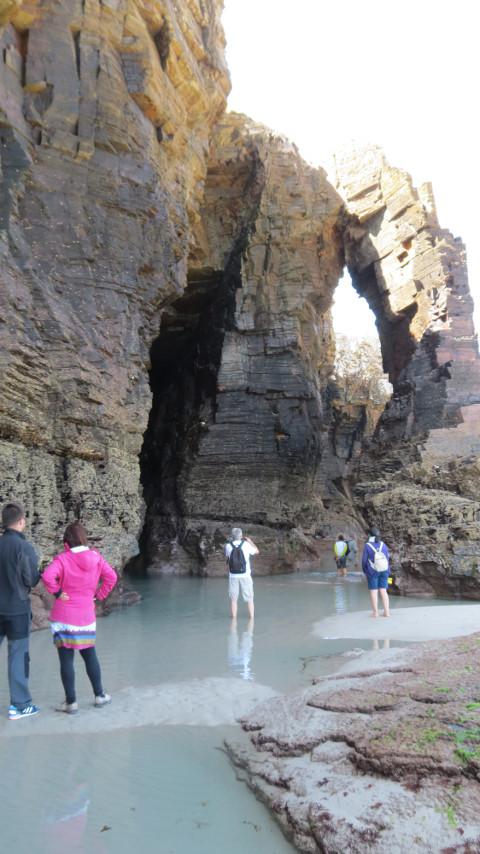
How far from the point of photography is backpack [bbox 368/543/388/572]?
9625 millimetres

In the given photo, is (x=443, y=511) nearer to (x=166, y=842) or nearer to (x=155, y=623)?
(x=155, y=623)

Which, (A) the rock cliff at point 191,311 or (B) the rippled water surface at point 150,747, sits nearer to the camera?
(B) the rippled water surface at point 150,747

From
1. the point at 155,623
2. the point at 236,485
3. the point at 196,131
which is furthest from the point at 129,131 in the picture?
the point at 236,485

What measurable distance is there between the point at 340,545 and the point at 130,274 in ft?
35.8

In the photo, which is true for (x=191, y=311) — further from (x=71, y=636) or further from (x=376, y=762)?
(x=376, y=762)

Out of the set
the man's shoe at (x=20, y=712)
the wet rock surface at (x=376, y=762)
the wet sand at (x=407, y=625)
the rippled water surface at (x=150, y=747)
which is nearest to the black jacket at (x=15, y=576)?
the man's shoe at (x=20, y=712)

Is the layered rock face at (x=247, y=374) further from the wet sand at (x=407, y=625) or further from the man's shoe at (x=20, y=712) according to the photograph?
the man's shoe at (x=20, y=712)

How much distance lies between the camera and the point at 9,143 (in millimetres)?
11102

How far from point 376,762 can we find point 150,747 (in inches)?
72.1

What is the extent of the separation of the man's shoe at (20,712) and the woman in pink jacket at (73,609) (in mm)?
244

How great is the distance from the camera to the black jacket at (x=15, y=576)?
477 centimetres

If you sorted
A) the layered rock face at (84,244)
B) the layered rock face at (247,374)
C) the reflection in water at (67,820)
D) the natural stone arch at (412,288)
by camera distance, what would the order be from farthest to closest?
1. the natural stone arch at (412,288)
2. the layered rock face at (247,374)
3. the layered rock face at (84,244)
4. the reflection in water at (67,820)

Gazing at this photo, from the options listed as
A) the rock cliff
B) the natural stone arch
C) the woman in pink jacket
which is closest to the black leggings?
the woman in pink jacket

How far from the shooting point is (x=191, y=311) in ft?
78.6
